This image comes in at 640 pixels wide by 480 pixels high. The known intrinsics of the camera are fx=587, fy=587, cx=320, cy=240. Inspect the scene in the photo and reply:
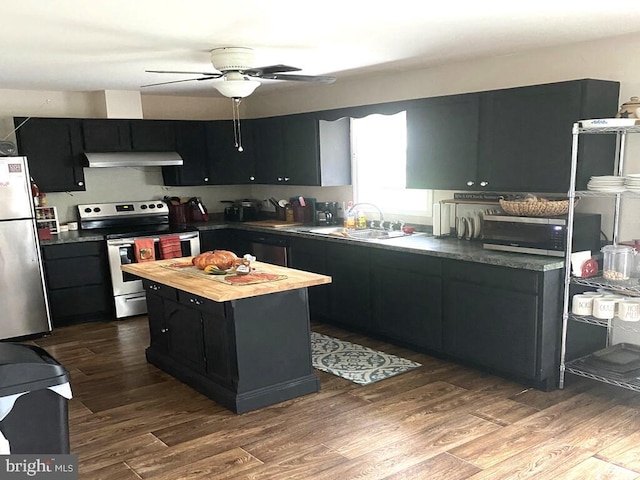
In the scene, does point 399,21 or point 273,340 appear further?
point 273,340

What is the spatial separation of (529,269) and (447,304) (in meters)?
0.73

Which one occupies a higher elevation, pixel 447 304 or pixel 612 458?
pixel 447 304

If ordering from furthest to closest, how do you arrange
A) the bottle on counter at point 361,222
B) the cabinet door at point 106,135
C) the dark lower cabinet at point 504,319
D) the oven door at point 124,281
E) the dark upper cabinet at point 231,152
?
the dark upper cabinet at point 231,152 < the cabinet door at point 106,135 < the oven door at point 124,281 < the bottle on counter at point 361,222 < the dark lower cabinet at point 504,319

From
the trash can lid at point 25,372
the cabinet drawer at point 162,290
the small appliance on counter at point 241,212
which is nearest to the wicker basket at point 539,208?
the cabinet drawer at point 162,290

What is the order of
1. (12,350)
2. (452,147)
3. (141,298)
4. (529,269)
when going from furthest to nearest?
(141,298) → (452,147) → (529,269) → (12,350)

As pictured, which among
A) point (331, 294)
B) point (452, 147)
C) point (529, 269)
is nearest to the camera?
point (529, 269)

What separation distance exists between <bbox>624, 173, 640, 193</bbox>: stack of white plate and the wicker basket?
0.43 m

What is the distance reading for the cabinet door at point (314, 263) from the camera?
17.2ft

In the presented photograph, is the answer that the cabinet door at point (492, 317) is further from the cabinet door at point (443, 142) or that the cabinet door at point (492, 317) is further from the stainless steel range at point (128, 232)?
the stainless steel range at point (128, 232)

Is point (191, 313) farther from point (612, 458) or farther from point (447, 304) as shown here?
point (612, 458)

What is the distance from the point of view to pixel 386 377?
4012 millimetres

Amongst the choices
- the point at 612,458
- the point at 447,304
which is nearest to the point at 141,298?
the point at 447,304

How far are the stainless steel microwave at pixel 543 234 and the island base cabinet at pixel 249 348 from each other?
1.42 meters

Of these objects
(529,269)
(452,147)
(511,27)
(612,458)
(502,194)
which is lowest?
(612,458)
